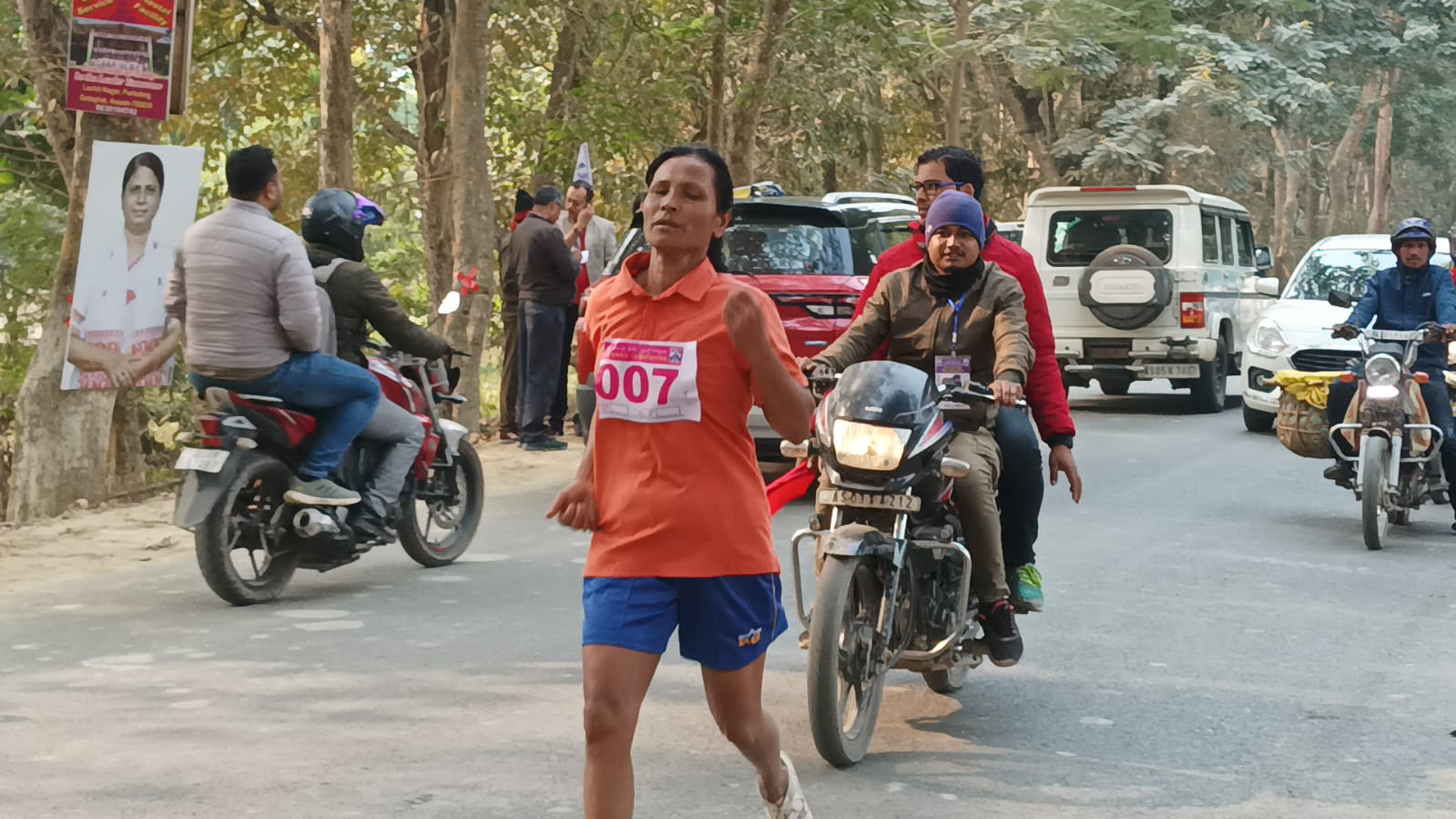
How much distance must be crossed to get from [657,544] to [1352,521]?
8.50 meters

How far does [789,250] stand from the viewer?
38.9 ft

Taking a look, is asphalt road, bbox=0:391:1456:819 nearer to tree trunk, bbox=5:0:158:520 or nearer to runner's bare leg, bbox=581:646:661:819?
runner's bare leg, bbox=581:646:661:819

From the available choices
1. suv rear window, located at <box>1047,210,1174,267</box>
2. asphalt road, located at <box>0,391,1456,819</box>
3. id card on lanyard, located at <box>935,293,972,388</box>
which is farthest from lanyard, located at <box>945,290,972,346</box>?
suv rear window, located at <box>1047,210,1174,267</box>

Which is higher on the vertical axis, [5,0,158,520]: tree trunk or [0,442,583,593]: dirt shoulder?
[5,0,158,520]: tree trunk

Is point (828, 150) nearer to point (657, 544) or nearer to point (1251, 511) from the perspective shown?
point (1251, 511)

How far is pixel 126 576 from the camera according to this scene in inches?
362

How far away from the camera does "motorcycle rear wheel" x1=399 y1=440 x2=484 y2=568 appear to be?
9.52m

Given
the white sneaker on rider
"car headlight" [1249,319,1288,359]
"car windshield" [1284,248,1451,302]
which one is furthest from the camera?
"car windshield" [1284,248,1451,302]

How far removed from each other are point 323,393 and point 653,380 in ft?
14.8

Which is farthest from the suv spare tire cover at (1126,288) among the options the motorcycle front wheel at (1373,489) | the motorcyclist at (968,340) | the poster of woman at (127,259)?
the motorcyclist at (968,340)

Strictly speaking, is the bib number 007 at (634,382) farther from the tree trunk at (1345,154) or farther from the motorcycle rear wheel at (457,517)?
the tree trunk at (1345,154)

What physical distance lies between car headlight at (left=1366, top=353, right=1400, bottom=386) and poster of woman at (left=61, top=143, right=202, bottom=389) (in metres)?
6.71

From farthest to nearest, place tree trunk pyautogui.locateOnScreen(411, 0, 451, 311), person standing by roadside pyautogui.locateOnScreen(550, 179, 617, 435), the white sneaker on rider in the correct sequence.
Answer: tree trunk pyautogui.locateOnScreen(411, 0, 451, 311) → person standing by roadside pyautogui.locateOnScreen(550, 179, 617, 435) → the white sneaker on rider

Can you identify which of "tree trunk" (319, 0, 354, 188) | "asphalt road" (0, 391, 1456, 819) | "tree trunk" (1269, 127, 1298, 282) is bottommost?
"asphalt road" (0, 391, 1456, 819)
